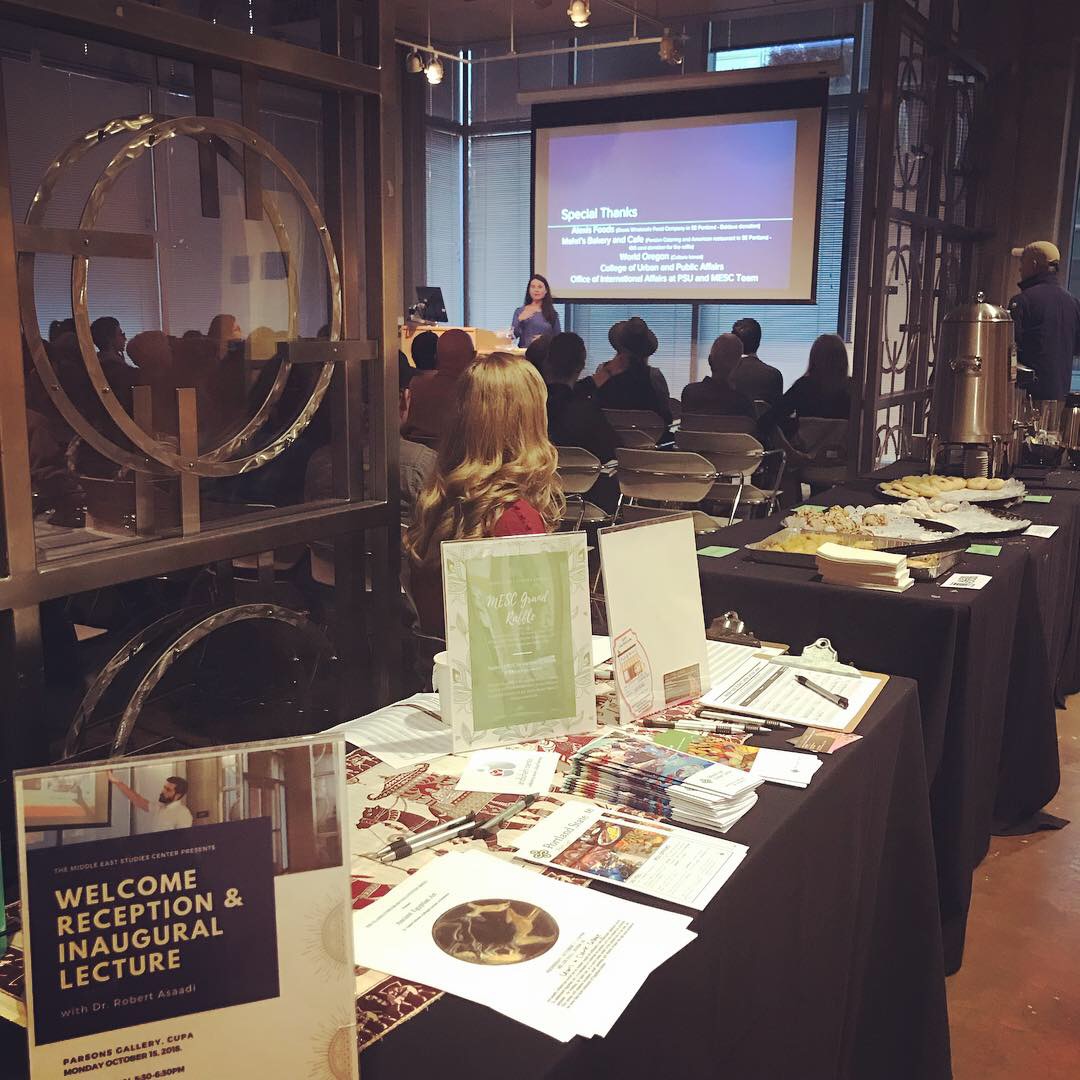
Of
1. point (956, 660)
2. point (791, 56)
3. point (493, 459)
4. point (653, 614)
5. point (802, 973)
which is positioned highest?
point (791, 56)

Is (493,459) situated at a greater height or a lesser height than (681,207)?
lesser

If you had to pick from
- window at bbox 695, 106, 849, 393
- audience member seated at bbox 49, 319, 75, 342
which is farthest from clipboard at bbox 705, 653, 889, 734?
window at bbox 695, 106, 849, 393

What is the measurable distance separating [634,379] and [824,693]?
4.47 meters

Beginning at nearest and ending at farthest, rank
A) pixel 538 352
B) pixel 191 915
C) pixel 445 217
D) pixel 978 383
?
pixel 191 915, pixel 978 383, pixel 538 352, pixel 445 217

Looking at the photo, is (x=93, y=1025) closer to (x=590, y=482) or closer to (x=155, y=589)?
(x=155, y=589)

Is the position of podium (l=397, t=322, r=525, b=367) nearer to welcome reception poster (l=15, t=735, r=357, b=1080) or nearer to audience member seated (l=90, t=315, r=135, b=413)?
audience member seated (l=90, t=315, r=135, b=413)

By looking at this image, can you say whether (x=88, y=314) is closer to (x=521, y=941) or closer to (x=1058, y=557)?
(x=521, y=941)

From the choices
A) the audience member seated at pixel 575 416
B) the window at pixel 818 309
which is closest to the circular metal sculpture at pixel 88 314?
the audience member seated at pixel 575 416

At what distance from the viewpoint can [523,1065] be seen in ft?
2.65

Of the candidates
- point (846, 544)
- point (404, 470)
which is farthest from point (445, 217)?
point (846, 544)

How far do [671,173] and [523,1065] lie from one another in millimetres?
8002

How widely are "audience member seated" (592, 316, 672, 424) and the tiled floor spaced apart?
3535mm

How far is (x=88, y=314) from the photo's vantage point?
128 cm

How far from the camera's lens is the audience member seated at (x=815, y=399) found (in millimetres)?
5816
